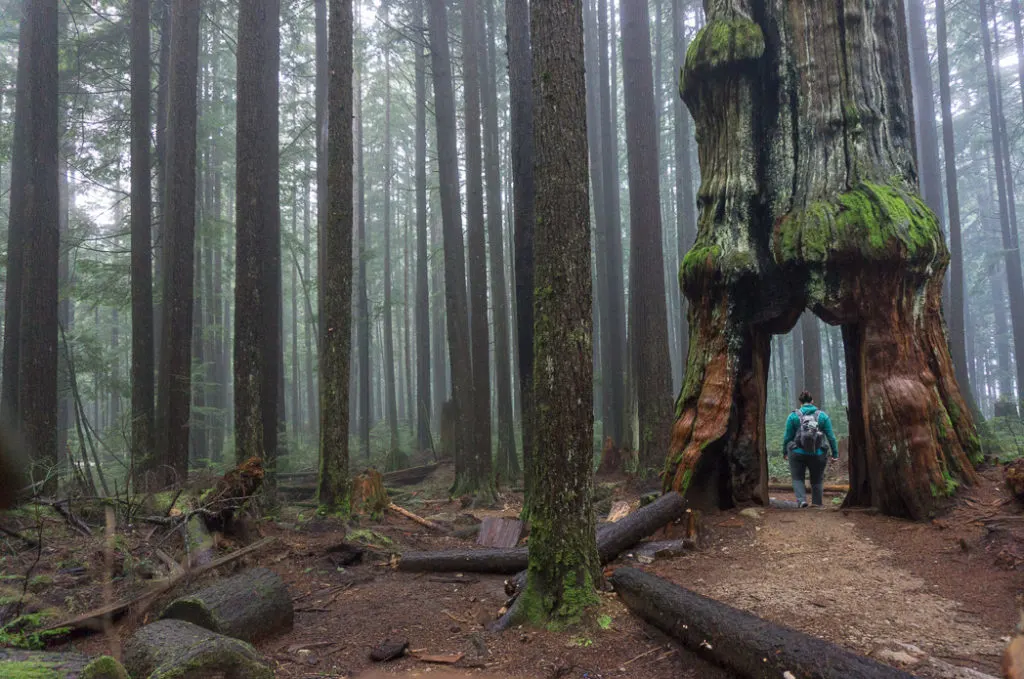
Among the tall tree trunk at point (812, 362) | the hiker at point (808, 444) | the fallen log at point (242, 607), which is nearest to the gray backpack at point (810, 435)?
the hiker at point (808, 444)

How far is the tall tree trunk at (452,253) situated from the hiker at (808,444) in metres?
6.30

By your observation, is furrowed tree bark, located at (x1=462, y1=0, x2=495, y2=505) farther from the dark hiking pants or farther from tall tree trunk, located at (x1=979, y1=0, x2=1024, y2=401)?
tall tree trunk, located at (x1=979, y1=0, x2=1024, y2=401)

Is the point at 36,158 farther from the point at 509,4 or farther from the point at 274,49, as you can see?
the point at 509,4

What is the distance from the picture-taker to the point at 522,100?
1080 cm

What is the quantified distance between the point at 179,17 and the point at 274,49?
8.35 ft

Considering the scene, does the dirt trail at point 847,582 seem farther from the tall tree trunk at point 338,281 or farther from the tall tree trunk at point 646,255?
the tall tree trunk at point 338,281

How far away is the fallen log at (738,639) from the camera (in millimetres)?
3369

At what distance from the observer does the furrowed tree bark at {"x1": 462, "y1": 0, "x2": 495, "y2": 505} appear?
13094 mm

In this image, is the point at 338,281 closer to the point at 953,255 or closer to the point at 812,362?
the point at 812,362

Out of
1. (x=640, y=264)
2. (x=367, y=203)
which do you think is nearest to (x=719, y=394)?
(x=640, y=264)

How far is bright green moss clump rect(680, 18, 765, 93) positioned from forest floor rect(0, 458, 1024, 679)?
6.12 metres

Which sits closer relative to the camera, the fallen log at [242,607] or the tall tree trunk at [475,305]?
the fallen log at [242,607]

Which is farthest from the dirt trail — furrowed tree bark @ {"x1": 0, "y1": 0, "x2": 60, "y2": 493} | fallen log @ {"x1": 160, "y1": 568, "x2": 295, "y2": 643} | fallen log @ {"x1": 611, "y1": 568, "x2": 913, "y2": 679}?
furrowed tree bark @ {"x1": 0, "y1": 0, "x2": 60, "y2": 493}

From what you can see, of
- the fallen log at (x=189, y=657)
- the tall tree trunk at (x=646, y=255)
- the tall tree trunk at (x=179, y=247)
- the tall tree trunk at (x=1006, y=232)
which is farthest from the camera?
the tall tree trunk at (x=1006, y=232)
